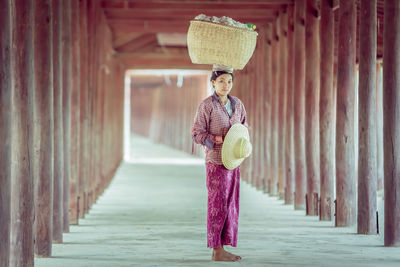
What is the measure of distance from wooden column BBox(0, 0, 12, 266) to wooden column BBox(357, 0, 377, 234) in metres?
3.99

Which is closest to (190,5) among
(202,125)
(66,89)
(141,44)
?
(66,89)

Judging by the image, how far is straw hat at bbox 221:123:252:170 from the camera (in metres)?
5.73

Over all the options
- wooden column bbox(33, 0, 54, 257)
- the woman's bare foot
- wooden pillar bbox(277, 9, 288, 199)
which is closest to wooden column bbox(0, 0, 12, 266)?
wooden column bbox(33, 0, 54, 257)

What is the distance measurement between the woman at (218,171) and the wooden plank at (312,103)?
12.6ft

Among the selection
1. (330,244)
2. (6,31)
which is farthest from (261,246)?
(6,31)

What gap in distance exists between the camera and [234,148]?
5.74m

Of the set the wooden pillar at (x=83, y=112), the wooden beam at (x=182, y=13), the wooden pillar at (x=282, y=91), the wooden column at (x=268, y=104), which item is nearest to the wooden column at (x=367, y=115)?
the wooden pillar at (x=83, y=112)

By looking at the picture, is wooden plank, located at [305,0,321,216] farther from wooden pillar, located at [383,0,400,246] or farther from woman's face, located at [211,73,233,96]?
woman's face, located at [211,73,233,96]

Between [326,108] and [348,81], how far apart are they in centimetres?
88

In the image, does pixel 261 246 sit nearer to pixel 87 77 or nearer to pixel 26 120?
pixel 26 120

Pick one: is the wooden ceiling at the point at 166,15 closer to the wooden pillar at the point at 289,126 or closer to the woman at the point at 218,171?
the wooden pillar at the point at 289,126

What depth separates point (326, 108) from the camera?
902 centimetres

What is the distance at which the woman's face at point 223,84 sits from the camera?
587 centimetres

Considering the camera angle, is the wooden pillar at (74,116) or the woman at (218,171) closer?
the woman at (218,171)
